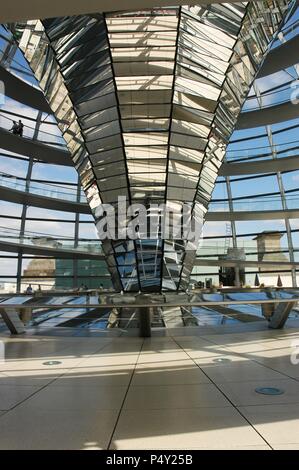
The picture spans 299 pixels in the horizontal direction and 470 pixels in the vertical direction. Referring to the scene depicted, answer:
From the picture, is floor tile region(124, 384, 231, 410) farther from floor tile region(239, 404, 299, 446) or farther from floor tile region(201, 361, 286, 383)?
floor tile region(201, 361, 286, 383)

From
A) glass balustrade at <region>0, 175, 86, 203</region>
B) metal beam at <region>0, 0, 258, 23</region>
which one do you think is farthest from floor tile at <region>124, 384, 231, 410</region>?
glass balustrade at <region>0, 175, 86, 203</region>

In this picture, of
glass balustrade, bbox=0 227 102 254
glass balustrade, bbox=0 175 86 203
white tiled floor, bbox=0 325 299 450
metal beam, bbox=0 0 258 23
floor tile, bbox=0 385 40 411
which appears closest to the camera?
white tiled floor, bbox=0 325 299 450

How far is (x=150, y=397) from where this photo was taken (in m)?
Result: 5.11

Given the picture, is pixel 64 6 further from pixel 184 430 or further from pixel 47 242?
pixel 47 242

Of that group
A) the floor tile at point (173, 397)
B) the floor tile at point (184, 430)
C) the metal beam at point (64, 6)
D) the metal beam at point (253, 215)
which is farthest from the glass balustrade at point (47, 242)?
the floor tile at point (184, 430)

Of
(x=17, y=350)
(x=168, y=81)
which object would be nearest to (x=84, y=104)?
(x=168, y=81)

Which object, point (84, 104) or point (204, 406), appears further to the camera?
point (84, 104)

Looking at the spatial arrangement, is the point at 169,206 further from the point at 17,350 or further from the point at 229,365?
the point at 229,365

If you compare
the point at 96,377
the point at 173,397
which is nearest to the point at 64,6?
the point at 173,397

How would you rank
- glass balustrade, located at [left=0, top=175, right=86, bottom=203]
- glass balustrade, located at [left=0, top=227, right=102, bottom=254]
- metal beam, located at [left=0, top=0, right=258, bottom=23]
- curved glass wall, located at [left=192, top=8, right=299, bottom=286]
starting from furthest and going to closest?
curved glass wall, located at [left=192, top=8, right=299, bottom=286]
glass balustrade, located at [left=0, top=227, right=102, bottom=254]
glass balustrade, located at [left=0, top=175, right=86, bottom=203]
metal beam, located at [left=0, top=0, right=258, bottom=23]

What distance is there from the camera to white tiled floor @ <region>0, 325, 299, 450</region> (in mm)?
3701

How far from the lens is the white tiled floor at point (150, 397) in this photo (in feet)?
12.1

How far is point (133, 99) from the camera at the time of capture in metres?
15.7

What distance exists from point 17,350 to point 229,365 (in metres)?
4.53
